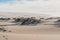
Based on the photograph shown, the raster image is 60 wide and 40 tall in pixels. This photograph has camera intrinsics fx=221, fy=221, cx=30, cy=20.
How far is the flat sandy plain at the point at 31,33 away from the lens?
7991 mm

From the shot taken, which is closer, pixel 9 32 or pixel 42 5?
pixel 9 32

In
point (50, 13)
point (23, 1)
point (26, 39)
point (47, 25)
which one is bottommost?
point (26, 39)

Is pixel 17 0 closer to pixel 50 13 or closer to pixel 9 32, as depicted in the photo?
pixel 50 13

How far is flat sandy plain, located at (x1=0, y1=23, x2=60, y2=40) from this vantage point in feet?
26.2

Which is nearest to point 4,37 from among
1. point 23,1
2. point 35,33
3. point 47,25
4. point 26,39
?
point 26,39

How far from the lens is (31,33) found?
28.3 ft

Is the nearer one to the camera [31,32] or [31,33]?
[31,33]

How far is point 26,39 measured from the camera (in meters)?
7.87

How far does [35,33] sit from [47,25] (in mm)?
1142

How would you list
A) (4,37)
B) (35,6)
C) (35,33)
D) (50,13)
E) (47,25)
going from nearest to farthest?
(4,37)
(35,33)
(47,25)
(50,13)
(35,6)

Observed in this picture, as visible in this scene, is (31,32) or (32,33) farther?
(31,32)

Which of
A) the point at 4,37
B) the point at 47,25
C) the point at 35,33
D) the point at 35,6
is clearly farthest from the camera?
the point at 35,6

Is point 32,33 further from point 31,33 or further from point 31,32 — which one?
point 31,32

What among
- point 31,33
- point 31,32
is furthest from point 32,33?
point 31,32
